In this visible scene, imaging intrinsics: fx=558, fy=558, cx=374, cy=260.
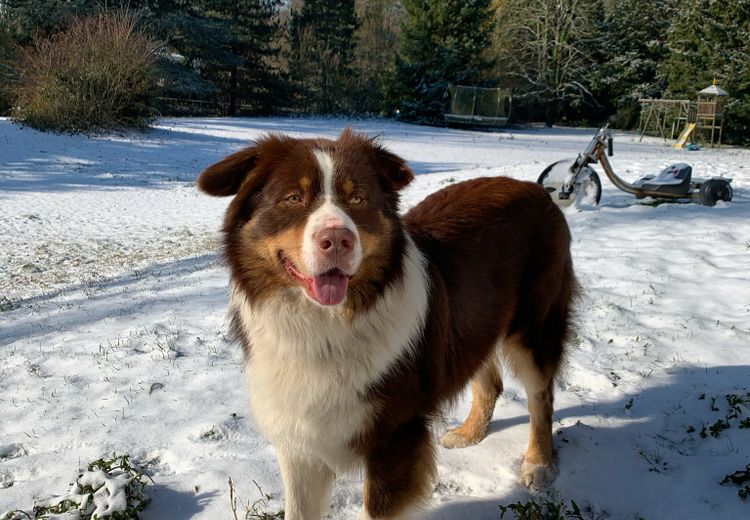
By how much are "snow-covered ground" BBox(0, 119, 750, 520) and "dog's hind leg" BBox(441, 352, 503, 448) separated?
97 mm

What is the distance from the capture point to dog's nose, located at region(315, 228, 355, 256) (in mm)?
2148

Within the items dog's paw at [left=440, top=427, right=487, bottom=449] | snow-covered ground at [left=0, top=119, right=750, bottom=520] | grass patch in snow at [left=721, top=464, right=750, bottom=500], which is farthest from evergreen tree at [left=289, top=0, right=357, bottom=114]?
grass patch in snow at [left=721, top=464, right=750, bottom=500]

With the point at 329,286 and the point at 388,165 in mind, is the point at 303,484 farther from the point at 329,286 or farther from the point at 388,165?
the point at 388,165

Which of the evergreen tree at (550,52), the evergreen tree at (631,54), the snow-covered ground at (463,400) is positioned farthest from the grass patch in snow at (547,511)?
the evergreen tree at (550,52)

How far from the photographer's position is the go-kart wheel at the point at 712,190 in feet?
28.3

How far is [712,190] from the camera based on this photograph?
8633mm

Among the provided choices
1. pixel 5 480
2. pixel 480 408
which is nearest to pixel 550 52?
pixel 480 408

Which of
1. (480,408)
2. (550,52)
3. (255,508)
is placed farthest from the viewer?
(550,52)

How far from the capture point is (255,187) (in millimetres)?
2564

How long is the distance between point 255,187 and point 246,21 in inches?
1463

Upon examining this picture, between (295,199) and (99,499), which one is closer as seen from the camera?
(295,199)

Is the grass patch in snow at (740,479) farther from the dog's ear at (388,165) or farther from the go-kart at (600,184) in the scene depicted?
the go-kart at (600,184)

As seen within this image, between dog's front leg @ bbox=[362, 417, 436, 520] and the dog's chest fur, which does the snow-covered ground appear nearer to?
dog's front leg @ bbox=[362, 417, 436, 520]

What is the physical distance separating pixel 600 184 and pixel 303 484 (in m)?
7.63
